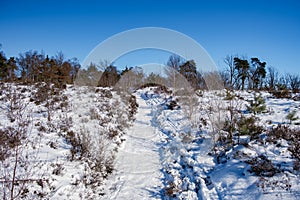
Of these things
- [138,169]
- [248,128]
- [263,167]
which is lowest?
[138,169]

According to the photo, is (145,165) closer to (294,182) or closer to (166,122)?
(294,182)

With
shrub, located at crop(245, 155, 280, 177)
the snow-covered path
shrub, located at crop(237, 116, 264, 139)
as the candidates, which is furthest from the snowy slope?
shrub, located at crop(237, 116, 264, 139)

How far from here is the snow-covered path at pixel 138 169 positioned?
421cm

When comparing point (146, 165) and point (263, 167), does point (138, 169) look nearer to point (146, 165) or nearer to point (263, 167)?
point (146, 165)

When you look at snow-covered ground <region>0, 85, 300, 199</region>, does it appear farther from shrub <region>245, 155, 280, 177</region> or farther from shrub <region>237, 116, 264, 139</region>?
shrub <region>237, 116, 264, 139</region>

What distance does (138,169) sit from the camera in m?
5.42

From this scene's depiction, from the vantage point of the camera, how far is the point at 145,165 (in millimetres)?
5676

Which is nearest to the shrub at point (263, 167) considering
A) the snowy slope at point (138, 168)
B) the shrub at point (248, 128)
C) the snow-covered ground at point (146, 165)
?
the snow-covered ground at point (146, 165)

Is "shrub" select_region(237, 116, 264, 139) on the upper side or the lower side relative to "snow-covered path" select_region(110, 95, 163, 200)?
upper

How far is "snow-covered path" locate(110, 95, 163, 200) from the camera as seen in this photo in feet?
13.8

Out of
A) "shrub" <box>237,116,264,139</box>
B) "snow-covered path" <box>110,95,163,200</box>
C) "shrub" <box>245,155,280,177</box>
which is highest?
"shrub" <box>237,116,264,139</box>

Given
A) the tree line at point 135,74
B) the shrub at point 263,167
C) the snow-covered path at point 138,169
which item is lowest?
the snow-covered path at point 138,169

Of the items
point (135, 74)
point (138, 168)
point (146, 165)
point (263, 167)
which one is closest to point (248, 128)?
point (263, 167)

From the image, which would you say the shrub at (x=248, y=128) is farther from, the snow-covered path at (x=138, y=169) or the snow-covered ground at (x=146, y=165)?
the snow-covered path at (x=138, y=169)
